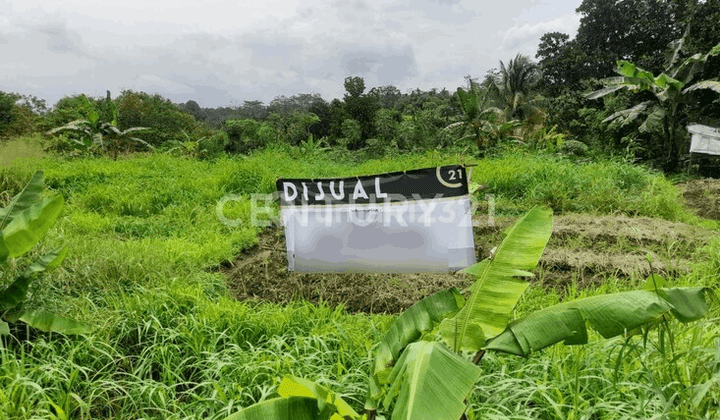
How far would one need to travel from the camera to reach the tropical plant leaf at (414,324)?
1735mm

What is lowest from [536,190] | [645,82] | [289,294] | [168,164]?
[289,294]

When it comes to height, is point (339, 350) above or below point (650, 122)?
below

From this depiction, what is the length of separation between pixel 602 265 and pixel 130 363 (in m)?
3.92

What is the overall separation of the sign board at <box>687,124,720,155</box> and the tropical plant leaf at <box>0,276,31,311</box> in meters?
12.9

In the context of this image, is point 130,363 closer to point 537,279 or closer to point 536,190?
point 537,279

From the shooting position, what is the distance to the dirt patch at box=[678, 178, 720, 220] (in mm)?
7373

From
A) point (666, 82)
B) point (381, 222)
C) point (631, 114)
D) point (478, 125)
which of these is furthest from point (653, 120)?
point (381, 222)

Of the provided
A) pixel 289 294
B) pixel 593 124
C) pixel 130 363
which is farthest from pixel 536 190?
pixel 593 124

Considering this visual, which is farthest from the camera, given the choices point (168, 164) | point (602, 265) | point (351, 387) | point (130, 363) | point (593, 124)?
point (593, 124)

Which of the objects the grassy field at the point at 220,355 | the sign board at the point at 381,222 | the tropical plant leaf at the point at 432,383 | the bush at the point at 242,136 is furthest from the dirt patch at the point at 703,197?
the bush at the point at 242,136

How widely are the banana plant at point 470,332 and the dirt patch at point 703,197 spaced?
7002 mm

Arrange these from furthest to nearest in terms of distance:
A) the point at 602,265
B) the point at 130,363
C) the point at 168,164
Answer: the point at 168,164
the point at 602,265
the point at 130,363

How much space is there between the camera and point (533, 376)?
7.16ft

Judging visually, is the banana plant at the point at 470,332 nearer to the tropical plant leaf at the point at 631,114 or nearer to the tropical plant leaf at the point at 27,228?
the tropical plant leaf at the point at 27,228
